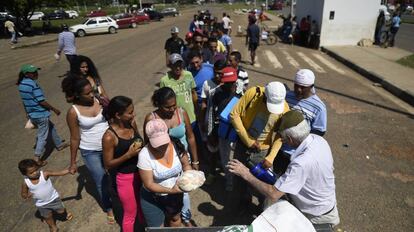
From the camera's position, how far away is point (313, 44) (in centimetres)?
1789

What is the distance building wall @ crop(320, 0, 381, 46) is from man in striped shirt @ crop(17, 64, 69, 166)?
51.7ft

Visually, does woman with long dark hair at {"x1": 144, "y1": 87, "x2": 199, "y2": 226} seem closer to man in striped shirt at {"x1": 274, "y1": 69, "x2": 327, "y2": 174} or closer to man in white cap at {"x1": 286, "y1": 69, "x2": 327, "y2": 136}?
man in striped shirt at {"x1": 274, "y1": 69, "x2": 327, "y2": 174}

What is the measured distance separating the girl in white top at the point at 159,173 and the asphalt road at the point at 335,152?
1.14 m

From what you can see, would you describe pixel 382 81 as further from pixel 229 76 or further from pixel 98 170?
pixel 98 170

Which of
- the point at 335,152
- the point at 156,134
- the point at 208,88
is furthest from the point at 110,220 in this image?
the point at 335,152

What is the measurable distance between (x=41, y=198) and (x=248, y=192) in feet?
8.79

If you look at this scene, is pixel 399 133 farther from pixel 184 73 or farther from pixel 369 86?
pixel 184 73

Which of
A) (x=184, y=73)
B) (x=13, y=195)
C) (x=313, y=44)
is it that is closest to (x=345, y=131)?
(x=184, y=73)

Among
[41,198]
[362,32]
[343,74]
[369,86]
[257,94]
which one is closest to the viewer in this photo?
[257,94]

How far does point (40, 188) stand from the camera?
369 centimetres

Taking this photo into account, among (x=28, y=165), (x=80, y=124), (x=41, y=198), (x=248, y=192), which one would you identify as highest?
(x=80, y=124)

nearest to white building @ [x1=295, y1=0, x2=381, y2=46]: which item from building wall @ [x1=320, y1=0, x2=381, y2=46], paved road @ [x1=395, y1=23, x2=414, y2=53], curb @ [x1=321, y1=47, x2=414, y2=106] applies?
building wall @ [x1=320, y1=0, x2=381, y2=46]

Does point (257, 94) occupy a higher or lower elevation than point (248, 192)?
higher

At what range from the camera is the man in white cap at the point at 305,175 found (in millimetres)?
2406
